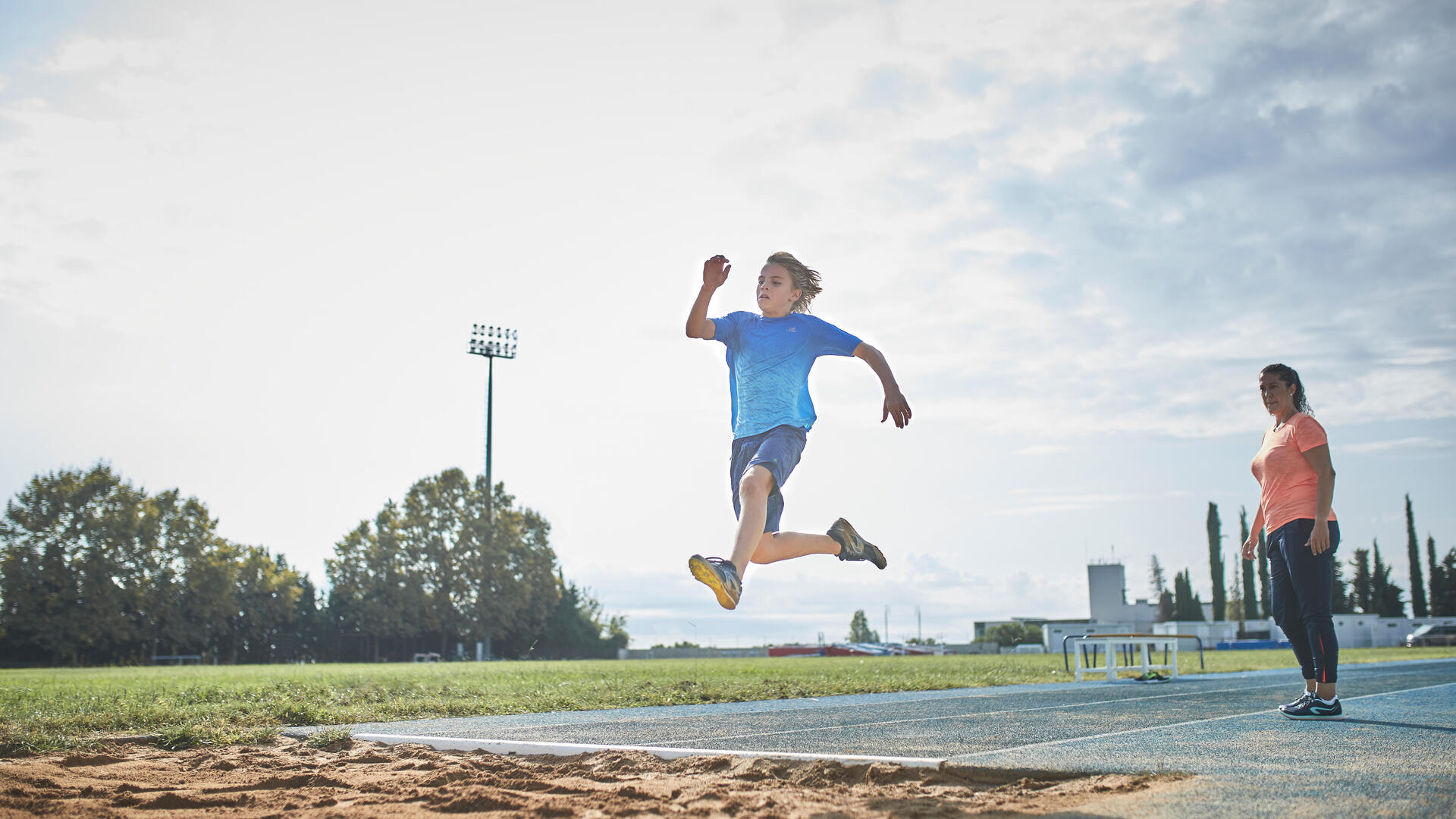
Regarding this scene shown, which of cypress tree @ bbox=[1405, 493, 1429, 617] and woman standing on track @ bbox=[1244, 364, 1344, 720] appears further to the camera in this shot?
cypress tree @ bbox=[1405, 493, 1429, 617]

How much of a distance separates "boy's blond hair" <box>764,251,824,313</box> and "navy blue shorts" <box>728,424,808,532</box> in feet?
2.60

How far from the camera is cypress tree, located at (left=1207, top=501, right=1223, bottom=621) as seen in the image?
265 ft

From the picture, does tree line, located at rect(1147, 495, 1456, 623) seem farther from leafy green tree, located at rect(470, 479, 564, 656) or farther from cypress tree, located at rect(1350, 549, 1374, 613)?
leafy green tree, located at rect(470, 479, 564, 656)

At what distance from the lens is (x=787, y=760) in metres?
4.82

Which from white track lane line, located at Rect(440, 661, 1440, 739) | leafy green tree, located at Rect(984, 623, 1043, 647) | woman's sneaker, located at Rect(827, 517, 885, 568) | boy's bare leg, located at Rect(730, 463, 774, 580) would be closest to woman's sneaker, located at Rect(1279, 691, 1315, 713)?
white track lane line, located at Rect(440, 661, 1440, 739)

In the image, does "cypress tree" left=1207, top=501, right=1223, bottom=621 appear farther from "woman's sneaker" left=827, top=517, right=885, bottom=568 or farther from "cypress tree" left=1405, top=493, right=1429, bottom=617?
"woman's sneaker" left=827, top=517, right=885, bottom=568

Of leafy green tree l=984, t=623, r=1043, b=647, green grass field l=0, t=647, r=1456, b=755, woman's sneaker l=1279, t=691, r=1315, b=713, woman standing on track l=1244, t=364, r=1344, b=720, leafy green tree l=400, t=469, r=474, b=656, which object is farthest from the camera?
leafy green tree l=984, t=623, r=1043, b=647

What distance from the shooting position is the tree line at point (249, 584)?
50.2m

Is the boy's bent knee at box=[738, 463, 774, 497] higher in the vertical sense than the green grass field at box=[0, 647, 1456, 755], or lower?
higher

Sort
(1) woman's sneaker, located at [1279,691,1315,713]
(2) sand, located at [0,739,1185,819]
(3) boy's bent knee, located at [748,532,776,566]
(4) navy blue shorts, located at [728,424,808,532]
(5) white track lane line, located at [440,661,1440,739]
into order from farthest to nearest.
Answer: (5) white track lane line, located at [440,661,1440,739]
(1) woman's sneaker, located at [1279,691,1315,713]
(3) boy's bent knee, located at [748,532,776,566]
(4) navy blue shorts, located at [728,424,808,532]
(2) sand, located at [0,739,1185,819]

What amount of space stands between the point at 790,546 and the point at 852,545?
0.47 meters

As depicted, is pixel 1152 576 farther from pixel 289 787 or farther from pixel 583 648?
pixel 289 787

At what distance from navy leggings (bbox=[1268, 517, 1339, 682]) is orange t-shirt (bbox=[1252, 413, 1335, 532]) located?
0.07 m

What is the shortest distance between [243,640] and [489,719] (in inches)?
2492
